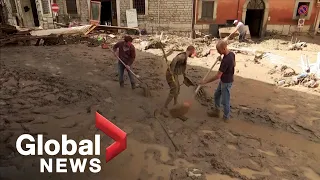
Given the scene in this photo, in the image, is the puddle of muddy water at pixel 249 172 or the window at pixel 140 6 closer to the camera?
the puddle of muddy water at pixel 249 172

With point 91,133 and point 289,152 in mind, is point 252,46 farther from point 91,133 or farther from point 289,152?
point 91,133

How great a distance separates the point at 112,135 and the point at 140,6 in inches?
510

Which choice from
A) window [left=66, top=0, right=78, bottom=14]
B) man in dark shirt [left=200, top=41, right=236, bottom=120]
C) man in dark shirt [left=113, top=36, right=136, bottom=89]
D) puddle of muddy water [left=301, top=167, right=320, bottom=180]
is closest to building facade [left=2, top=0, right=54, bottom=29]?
window [left=66, top=0, right=78, bottom=14]

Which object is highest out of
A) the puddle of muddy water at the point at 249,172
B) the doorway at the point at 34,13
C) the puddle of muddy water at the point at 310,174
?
the doorway at the point at 34,13

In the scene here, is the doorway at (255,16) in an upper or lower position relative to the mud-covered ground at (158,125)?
upper

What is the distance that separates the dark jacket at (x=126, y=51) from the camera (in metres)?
5.92

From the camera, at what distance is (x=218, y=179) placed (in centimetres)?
336

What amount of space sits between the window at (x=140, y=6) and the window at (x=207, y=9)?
3.84 meters

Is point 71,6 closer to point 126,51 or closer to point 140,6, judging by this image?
point 140,6

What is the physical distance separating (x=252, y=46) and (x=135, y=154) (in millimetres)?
11314

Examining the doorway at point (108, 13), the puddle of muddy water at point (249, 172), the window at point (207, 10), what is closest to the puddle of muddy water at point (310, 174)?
the puddle of muddy water at point (249, 172)

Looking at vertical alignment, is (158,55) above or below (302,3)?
below

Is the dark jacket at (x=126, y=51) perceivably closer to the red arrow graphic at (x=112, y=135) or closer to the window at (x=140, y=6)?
the red arrow graphic at (x=112, y=135)

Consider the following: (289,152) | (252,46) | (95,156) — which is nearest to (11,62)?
(95,156)
